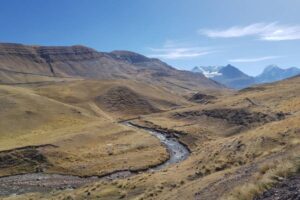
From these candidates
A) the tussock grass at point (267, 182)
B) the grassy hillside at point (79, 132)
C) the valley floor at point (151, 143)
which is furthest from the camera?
the grassy hillside at point (79, 132)

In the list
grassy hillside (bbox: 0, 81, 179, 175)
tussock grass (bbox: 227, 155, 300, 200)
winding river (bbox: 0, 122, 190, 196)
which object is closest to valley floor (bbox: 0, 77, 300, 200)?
tussock grass (bbox: 227, 155, 300, 200)

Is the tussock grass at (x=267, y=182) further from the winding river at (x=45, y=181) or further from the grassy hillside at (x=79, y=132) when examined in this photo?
the grassy hillside at (x=79, y=132)

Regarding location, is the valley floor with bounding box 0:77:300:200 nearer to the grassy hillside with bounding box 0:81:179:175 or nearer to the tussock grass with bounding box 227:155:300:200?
the tussock grass with bounding box 227:155:300:200

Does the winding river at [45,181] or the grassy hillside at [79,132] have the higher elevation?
the grassy hillside at [79,132]

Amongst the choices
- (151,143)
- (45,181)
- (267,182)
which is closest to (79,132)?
(151,143)

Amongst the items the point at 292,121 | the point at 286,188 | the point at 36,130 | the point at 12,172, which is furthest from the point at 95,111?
the point at 286,188

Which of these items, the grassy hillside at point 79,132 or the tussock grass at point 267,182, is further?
the grassy hillside at point 79,132

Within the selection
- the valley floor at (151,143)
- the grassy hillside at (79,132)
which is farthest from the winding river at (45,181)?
the grassy hillside at (79,132)

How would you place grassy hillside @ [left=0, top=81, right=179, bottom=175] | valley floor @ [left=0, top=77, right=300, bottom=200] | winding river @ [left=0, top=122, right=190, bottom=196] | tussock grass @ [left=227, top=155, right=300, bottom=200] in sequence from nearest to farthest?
tussock grass @ [left=227, top=155, right=300, bottom=200] < valley floor @ [left=0, top=77, right=300, bottom=200] < winding river @ [left=0, top=122, right=190, bottom=196] < grassy hillside @ [left=0, top=81, right=179, bottom=175]

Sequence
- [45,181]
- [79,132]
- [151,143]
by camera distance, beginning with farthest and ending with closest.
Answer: [79,132], [151,143], [45,181]

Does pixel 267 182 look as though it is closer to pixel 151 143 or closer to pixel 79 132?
pixel 151 143

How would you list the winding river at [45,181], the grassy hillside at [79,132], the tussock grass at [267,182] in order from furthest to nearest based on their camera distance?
1. the grassy hillside at [79,132]
2. the winding river at [45,181]
3. the tussock grass at [267,182]
